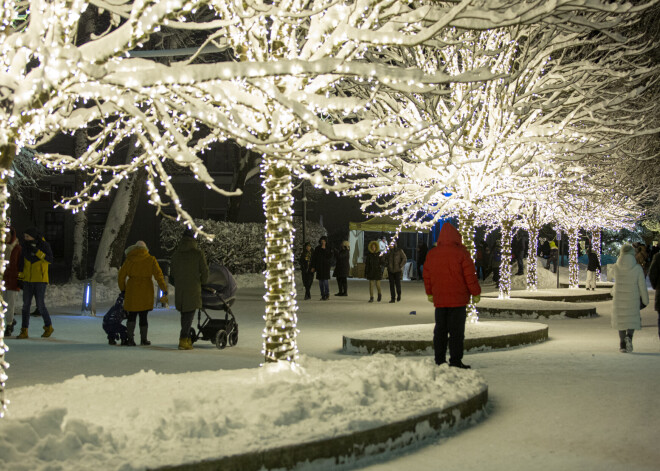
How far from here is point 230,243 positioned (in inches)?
1251

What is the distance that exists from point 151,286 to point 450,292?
16.6 ft

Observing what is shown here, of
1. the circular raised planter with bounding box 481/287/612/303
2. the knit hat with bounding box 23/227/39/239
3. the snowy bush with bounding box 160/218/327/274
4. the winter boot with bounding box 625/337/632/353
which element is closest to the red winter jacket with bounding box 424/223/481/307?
the winter boot with bounding box 625/337/632/353

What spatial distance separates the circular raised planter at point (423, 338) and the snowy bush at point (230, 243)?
17231 millimetres

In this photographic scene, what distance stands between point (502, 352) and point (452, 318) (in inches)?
108

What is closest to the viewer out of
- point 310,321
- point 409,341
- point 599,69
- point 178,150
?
point 178,150

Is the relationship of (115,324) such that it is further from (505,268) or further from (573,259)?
(573,259)

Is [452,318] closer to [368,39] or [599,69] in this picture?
[368,39]

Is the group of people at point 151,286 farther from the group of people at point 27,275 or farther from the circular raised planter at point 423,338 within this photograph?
the circular raised planter at point 423,338

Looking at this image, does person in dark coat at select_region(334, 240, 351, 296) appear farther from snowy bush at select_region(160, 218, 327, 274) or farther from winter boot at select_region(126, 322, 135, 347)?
winter boot at select_region(126, 322, 135, 347)

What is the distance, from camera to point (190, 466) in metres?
5.01

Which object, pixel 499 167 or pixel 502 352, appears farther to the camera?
pixel 499 167

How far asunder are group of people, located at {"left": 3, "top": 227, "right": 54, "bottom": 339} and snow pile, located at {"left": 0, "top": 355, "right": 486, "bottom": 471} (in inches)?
259

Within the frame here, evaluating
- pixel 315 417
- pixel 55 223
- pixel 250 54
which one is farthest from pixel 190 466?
pixel 55 223

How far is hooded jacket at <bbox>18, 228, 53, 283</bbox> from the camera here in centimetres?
1406
